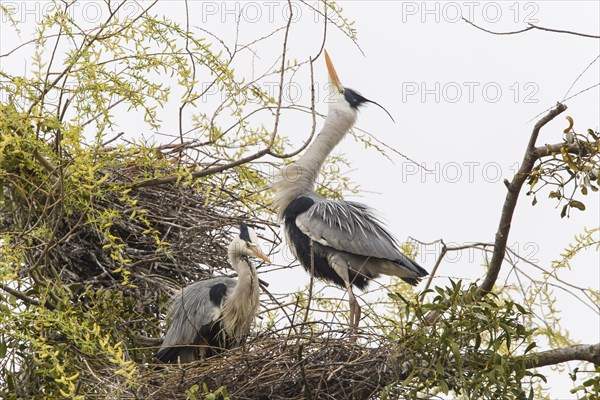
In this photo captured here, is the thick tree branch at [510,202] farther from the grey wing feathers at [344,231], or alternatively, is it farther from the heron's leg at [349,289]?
the grey wing feathers at [344,231]

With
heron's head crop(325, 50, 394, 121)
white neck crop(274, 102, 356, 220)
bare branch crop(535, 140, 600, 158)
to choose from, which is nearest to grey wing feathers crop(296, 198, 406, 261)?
white neck crop(274, 102, 356, 220)

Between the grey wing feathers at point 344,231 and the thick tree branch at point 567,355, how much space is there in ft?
4.72

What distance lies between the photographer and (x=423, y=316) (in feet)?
11.5

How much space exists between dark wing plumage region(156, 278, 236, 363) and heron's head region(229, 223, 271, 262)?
0.62 ft

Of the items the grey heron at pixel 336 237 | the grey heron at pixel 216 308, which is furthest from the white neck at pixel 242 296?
the grey heron at pixel 336 237

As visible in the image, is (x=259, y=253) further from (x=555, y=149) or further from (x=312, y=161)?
(x=555, y=149)

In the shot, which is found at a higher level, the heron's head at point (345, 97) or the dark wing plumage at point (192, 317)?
the heron's head at point (345, 97)

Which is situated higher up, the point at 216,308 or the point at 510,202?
the point at 510,202

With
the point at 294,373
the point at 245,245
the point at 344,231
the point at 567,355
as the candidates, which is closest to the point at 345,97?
the point at 344,231

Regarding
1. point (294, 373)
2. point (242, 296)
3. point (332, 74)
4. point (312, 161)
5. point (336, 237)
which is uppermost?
point (332, 74)

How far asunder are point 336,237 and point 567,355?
1701mm

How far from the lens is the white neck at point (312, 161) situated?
5094mm

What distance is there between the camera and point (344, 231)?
192 inches

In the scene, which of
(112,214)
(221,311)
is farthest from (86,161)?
(221,311)
